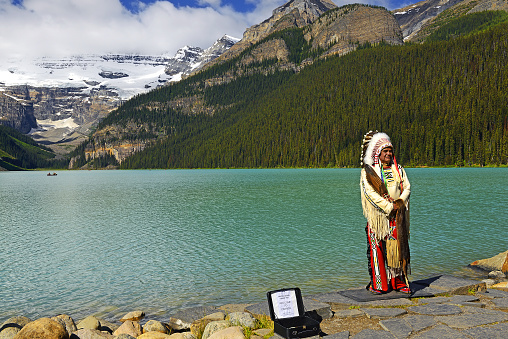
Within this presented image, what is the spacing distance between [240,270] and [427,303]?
8437 mm

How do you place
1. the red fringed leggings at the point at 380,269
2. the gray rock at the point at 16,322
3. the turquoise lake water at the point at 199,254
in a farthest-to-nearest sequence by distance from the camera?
the turquoise lake water at the point at 199,254, the gray rock at the point at 16,322, the red fringed leggings at the point at 380,269

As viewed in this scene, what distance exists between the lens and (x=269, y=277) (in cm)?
1392

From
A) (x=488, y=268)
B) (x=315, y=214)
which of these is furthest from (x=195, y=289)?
(x=315, y=214)

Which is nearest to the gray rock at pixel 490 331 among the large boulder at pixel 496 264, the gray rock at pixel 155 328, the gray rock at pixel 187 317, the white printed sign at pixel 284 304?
the white printed sign at pixel 284 304

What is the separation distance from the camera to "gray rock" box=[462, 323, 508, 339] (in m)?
6.07

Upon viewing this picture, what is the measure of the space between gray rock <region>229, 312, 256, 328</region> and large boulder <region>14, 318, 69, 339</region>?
372 cm

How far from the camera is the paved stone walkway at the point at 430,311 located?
6402 mm

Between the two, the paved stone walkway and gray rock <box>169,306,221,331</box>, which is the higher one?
the paved stone walkway

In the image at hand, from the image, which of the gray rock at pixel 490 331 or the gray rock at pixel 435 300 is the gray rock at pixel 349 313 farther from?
the gray rock at pixel 490 331

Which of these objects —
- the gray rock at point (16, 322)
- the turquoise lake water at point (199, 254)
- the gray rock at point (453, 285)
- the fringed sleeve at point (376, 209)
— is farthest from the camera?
the turquoise lake water at point (199, 254)

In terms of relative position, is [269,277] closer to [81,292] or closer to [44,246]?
[81,292]

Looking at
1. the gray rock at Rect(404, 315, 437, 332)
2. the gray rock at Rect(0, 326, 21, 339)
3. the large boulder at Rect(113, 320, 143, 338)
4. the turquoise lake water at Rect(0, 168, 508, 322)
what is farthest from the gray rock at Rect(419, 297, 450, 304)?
the gray rock at Rect(0, 326, 21, 339)

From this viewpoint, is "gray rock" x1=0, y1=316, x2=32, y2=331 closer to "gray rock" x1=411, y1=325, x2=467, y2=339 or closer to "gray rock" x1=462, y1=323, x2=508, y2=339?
"gray rock" x1=411, y1=325, x2=467, y2=339

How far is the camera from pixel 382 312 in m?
7.52
